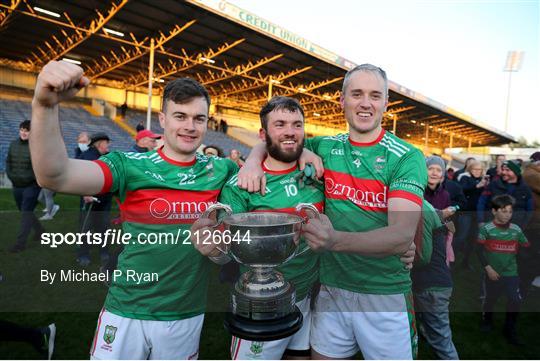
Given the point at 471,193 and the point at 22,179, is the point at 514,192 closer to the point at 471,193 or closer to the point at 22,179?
the point at 471,193

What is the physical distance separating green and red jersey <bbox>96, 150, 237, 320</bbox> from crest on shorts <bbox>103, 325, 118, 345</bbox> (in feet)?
0.24

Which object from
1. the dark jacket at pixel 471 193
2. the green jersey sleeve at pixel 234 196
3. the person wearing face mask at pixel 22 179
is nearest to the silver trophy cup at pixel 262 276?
the green jersey sleeve at pixel 234 196

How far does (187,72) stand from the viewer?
21.5 metres

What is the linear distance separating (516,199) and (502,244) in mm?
1305

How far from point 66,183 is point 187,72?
71.5ft

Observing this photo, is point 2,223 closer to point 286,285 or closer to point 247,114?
point 286,285

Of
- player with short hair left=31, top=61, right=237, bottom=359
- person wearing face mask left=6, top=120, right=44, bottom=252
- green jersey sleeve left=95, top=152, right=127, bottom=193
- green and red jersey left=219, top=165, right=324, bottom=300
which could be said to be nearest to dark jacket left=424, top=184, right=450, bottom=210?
green and red jersey left=219, top=165, right=324, bottom=300

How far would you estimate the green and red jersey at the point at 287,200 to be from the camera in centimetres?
170

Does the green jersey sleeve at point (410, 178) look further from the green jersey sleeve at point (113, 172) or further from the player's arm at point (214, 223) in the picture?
the green jersey sleeve at point (113, 172)

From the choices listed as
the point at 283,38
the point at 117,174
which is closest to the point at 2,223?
the point at 117,174

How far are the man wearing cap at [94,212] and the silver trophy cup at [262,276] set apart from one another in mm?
3578

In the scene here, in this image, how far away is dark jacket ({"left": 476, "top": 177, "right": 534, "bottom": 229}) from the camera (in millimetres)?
3879

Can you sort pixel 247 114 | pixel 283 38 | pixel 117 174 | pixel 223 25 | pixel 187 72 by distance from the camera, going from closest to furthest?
1. pixel 117 174
2. pixel 223 25
3. pixel 283 38
4. pixel 187 72
5. pixel 247 114

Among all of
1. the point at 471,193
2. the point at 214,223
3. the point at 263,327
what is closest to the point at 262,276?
the point at 263,327
